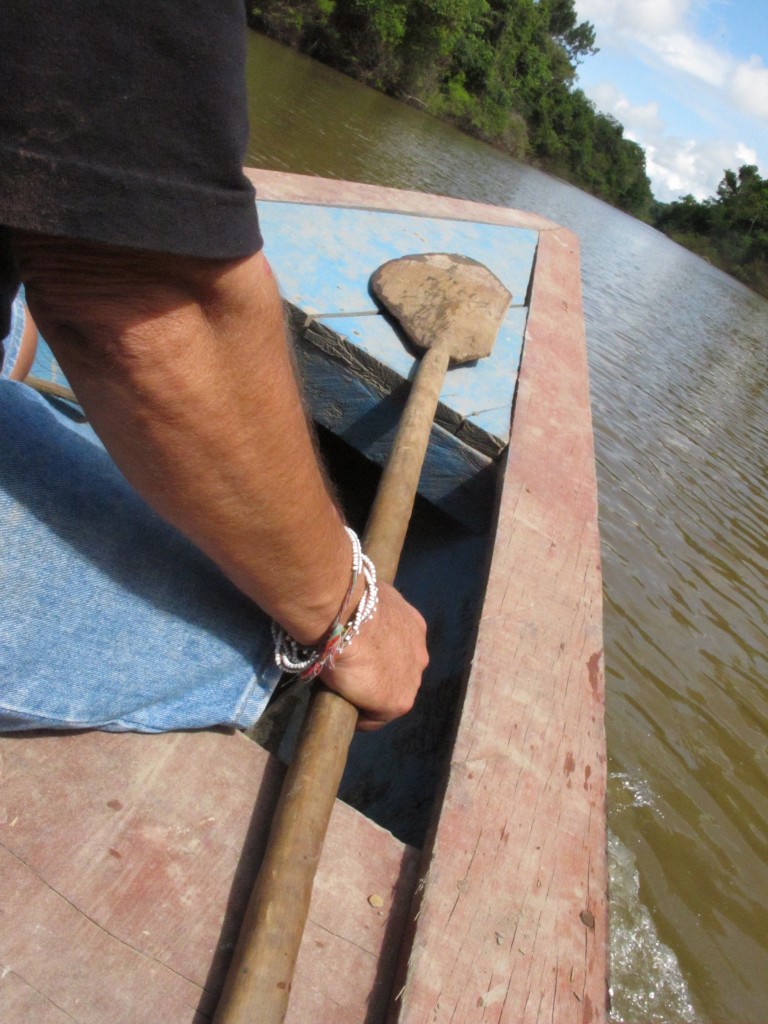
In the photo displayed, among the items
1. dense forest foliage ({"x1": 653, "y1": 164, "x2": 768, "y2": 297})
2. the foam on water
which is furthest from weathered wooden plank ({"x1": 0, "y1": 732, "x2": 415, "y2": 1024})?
dense forest foliage ({"x1": 653, "y1": 164, "x2": 768, "y2": 297})

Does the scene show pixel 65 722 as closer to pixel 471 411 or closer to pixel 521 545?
pixel 521 545

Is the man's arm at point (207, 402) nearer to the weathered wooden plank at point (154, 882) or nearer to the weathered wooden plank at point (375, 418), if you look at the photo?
the weathered wooden plank at point (154, 882)

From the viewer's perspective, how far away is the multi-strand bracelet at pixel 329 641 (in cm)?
104

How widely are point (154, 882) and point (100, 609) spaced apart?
12.9 inches

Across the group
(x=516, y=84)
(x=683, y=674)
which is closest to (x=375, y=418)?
(x=683, y=674)

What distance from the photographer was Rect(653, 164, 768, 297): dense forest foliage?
43463 mm

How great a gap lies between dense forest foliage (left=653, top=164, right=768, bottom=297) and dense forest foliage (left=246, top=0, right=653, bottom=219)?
475cm

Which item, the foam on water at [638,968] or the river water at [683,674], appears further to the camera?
the river water at [683,674]

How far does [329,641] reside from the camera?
3.39 feet

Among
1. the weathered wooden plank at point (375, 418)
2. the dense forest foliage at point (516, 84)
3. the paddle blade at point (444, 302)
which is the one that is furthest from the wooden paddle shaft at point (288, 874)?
the dense forest foliage at point (516, 84)

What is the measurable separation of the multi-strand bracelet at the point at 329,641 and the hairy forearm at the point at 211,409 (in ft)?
0.24

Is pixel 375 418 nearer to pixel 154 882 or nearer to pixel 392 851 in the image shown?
pixel 392 851

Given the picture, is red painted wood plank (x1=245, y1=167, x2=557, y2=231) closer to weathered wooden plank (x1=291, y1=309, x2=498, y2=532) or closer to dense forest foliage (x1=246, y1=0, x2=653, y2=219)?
weathered wooden plank (x1=291, y1=309, x2=498, y2=532)

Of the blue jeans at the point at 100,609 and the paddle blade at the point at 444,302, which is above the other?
the paddle blade at the point at 444,302
